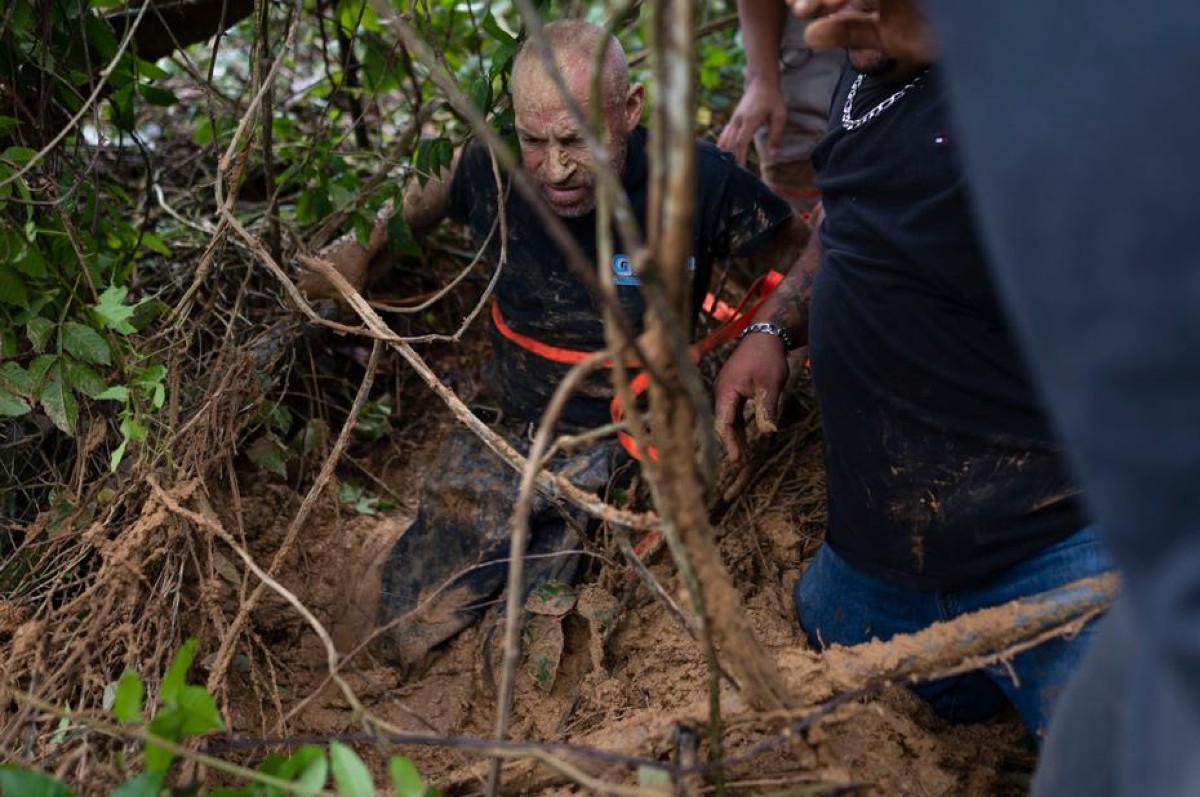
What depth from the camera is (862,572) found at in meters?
2.12

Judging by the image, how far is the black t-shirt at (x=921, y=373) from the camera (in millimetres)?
1762

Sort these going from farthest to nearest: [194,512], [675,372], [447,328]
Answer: [447,328], [194,512], [675,372]

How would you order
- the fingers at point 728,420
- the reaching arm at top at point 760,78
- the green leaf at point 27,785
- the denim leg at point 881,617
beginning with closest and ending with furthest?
the green leaf at point 27,785
the denim leg at point 881,617
the fingers at point 728,420
the reaching arm at top at point 760,78

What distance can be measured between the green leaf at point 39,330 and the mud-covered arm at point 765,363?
1.31 meters

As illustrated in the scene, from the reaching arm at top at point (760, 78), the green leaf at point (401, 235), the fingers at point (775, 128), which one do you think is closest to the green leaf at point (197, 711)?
the green leaf at point (401, 235)

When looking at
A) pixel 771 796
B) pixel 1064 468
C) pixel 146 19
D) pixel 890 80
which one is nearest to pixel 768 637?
pixel 1064 468

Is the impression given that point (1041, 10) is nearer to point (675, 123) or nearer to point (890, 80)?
point (675, 123)

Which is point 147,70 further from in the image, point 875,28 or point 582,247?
point 875,28

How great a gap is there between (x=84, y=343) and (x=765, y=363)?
1327 mm

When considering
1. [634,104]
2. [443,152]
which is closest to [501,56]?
[443,152]

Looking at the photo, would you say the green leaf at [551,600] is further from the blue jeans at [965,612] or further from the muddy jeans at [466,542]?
the blue jeans at [965,612]

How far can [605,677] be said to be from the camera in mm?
2326

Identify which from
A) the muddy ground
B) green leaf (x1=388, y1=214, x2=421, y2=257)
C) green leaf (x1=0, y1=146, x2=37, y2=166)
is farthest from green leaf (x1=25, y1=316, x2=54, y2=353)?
green leaf (x1=388, y1=214, x2=421, y2=257)

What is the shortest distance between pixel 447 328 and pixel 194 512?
4.68 ft
